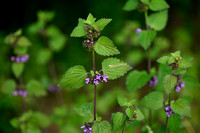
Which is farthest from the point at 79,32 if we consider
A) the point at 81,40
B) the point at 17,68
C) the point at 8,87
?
the point at 81,40

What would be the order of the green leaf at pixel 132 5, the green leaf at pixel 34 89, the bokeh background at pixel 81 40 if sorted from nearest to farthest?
the green leaf at pixel 132 5, the green leaf at pixel 34 89, the bokeh background at pixel 81 40

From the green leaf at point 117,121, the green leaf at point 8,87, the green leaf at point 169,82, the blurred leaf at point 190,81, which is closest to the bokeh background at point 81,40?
the green leaf at point 8,87

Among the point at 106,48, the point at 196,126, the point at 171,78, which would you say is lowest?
the point at 196,126

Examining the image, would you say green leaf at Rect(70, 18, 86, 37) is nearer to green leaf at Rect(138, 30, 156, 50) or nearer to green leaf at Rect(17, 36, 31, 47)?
green leaf at Rect(138, 30, 156, 50)

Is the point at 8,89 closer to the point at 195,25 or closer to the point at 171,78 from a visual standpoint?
the point at 171,78

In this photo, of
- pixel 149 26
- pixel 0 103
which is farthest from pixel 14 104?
pixel 149 26

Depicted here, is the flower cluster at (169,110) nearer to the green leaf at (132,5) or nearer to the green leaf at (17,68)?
the green leaf at (132,5)
